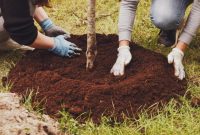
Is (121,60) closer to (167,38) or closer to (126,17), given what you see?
(126,17)

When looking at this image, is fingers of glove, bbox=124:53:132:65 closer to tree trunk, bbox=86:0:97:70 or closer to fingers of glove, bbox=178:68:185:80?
tree trunk, bbox=86:0:97:70

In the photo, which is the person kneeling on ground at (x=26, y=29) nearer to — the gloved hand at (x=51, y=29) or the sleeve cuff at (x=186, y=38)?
the gloved hand at (x=51, y=29)

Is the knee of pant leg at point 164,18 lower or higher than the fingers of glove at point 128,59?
higher

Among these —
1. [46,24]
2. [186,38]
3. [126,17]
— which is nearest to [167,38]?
[186,38]

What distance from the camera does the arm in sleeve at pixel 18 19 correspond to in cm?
356

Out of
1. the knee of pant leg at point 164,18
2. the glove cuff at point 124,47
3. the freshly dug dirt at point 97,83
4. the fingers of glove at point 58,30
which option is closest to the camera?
the freshly dug dirt at point 97,83

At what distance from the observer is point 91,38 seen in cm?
365

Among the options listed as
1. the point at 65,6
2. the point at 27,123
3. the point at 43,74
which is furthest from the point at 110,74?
the point at 65,6

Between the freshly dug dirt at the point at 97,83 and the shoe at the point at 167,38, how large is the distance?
526 mm

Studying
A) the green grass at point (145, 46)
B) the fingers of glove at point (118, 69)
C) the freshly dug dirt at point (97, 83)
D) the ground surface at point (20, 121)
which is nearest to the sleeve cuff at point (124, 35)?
the freshly dug dirt at point (97, 83)

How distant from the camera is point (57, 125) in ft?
Answer: 10.6

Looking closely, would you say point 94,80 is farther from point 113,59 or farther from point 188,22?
point 188,22

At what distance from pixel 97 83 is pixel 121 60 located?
0.29m

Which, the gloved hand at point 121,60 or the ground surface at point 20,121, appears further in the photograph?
the gloved hand at point 121,60
